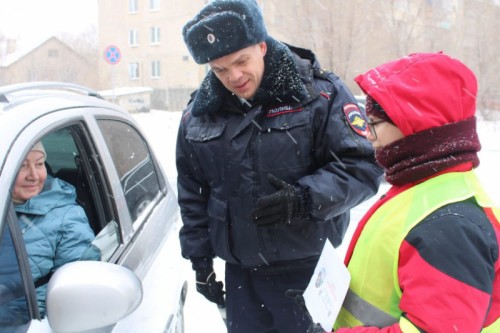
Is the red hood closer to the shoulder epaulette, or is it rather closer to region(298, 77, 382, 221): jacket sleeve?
region(298, 77, 382, 221): jacket sleeve

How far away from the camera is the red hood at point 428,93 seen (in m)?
1.22

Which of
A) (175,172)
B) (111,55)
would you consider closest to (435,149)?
(175,172)

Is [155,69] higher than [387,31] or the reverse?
the reverse

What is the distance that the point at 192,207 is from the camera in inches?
94.1

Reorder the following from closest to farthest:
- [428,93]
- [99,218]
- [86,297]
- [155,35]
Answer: [428,93] → [86,297] → [99,218] → [155,35]

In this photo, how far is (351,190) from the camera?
1.96 meters

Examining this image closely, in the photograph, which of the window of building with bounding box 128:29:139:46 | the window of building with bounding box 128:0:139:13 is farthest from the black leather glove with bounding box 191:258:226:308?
the window of building with bounding box 128:0:139:13

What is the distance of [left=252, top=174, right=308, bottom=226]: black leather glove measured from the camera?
74.3 inches

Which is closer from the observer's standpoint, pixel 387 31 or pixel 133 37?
pixel 387 31

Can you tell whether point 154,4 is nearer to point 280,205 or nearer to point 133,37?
point 133,37

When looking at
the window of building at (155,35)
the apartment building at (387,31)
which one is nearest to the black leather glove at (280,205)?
the apartment building at (387,31)

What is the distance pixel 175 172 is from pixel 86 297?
7958mm

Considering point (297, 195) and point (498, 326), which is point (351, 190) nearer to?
point (297, 195)

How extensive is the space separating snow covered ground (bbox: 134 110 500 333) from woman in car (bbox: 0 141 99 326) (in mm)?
1639
